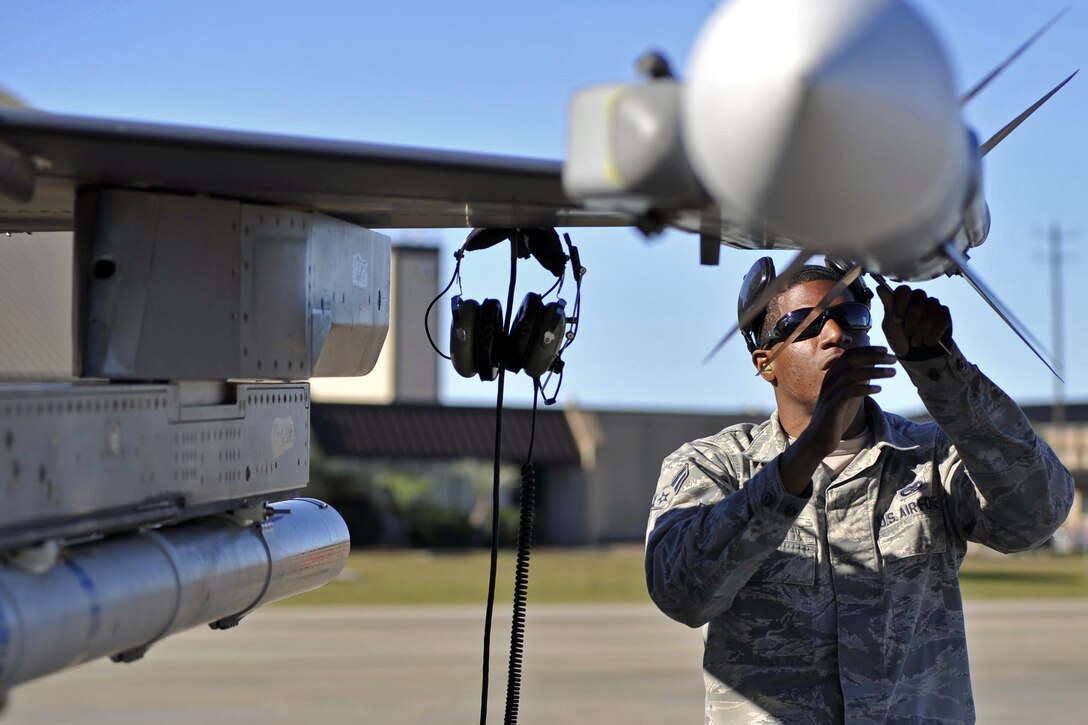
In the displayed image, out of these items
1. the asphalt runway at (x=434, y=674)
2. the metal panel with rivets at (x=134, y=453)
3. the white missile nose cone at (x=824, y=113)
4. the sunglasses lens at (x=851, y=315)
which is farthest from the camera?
the asphalt runway at (x=434, y=674)

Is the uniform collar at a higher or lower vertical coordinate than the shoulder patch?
higher

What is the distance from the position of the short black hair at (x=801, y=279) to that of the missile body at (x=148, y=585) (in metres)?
1.70

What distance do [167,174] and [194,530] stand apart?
1.03 m

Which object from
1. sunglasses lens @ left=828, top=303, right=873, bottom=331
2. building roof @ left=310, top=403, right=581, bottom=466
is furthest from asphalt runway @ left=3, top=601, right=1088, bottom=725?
building roof @ left=310, top=403, right=581, bottom=466

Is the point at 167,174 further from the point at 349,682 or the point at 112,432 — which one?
the point at 349,682

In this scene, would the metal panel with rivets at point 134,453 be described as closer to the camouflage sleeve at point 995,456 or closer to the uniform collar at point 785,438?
the uniform collar at point 785,438

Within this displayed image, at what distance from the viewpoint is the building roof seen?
39469 millimetres

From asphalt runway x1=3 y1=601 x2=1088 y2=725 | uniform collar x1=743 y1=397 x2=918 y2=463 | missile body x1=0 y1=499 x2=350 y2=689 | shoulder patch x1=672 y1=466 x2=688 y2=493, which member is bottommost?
asphalt runway x1=3 y1=601 x2=1088 y2=725

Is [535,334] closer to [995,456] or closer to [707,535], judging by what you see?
[707,535]

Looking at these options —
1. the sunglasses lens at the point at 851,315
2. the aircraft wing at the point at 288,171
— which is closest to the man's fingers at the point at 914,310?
the sunglasses lens at the point at 851,315

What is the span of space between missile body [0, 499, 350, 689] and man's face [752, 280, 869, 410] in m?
1.69

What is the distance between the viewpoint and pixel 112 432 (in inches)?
134

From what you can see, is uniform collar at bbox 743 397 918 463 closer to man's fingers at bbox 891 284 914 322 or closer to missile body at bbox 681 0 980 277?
man's fingers at bbox 891 284 914 322

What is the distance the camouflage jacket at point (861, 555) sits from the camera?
3529 mm
